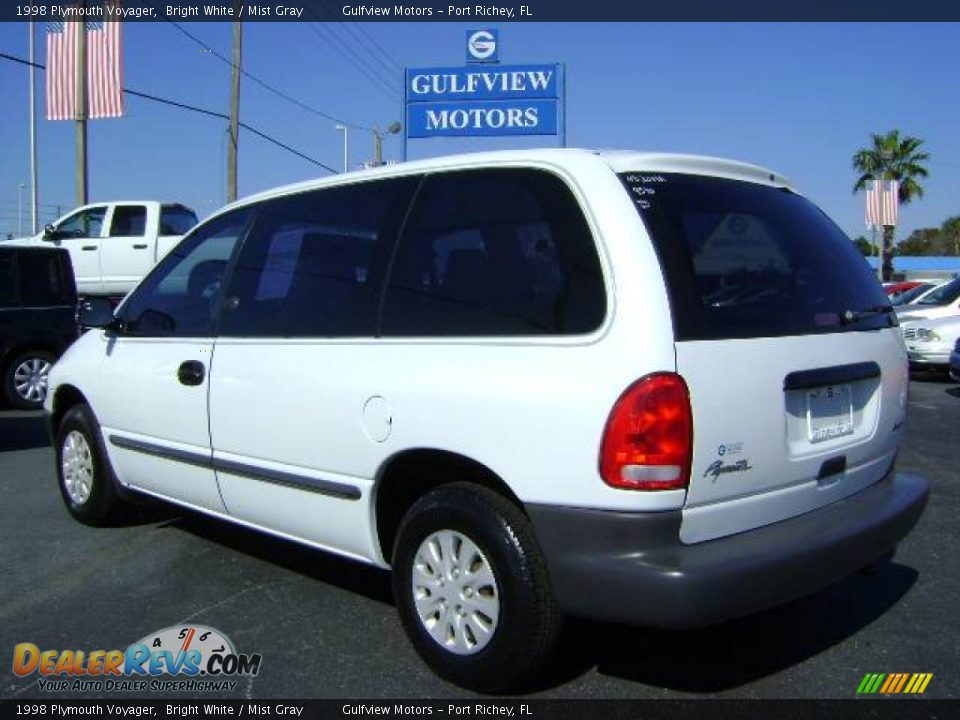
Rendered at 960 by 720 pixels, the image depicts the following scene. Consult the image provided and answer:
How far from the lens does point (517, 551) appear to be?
2814 millimetres

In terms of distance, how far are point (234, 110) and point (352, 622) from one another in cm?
1857

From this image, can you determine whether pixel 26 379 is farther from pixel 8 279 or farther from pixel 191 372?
pixel 191 372

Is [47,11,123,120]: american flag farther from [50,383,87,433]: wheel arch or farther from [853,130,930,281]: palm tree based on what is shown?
[853,130,930,281]: palm tree

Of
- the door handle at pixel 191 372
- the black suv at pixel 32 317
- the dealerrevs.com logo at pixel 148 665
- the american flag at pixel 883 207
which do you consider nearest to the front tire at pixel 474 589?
the dealerrevs.com logo at pixel 148 665

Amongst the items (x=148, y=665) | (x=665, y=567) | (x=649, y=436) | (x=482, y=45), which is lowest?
(x=148, y=665)

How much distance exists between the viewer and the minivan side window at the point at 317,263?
347cm

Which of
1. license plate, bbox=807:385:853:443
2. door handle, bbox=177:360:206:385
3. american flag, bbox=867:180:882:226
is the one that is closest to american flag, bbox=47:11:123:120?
door handle, bbox=177:360:206:385

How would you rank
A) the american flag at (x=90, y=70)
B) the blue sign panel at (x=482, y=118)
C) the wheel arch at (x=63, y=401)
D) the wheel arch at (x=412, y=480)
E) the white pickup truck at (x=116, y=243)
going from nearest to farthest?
the wheel arch at (x=412, y=480) → the wheel arch at (x=63, y=401) → the white pickup truck at (x=116, y=243) → the american flag at (x=90, y=70) → the blue sign panel at (x=482, y=118)

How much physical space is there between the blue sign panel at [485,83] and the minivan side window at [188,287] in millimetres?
14096

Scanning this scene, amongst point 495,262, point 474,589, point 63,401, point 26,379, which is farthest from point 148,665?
point 26,379

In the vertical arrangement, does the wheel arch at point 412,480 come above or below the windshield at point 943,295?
below

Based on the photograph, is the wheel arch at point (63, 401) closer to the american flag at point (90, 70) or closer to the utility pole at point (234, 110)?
the american flag at point (90, 70)

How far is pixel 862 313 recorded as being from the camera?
11.2 feet

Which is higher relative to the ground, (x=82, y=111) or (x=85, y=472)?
(x=82, y=111)
